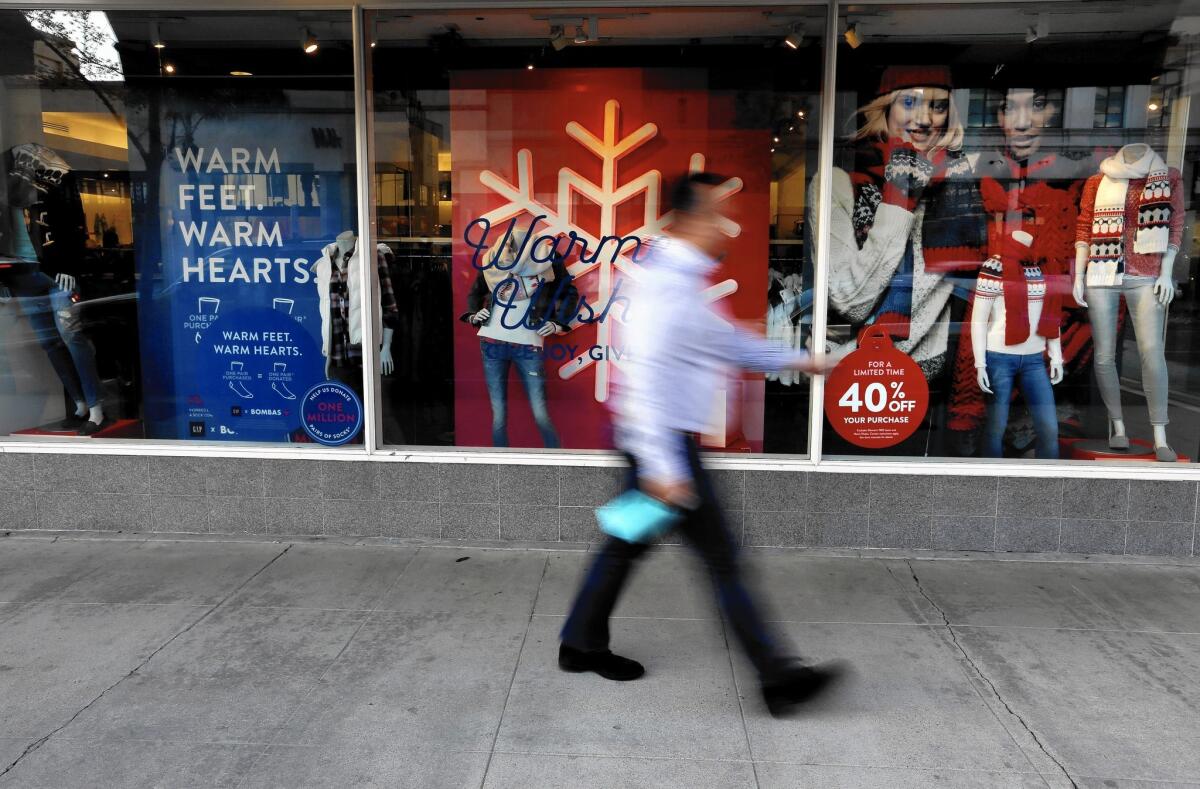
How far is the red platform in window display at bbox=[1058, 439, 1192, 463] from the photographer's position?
17.7 feet

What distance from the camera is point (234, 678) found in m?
3.69

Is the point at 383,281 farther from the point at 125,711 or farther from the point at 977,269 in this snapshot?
the point at 977,269

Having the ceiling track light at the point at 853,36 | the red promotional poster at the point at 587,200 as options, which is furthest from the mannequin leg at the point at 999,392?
the ceiling track light at the point at 853,36

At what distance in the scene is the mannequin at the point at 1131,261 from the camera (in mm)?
5320

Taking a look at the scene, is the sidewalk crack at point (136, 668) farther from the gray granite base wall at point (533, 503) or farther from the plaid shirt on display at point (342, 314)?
the plaid shirt on display at point (342, 314)

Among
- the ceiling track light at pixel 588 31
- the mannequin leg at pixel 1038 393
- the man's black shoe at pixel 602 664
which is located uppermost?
the ceiling track light at pixel 588 31

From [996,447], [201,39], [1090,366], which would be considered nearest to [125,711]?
[201,39]

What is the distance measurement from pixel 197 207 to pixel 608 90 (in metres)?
2.68

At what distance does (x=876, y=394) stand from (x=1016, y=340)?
95cm

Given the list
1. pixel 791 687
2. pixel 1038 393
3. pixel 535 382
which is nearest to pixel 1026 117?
pixel 1038 393

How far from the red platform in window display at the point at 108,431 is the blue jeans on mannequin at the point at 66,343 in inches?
8.3

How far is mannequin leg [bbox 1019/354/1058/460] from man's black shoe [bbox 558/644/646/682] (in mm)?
3234

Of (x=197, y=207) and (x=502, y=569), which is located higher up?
(x=197, y=207)

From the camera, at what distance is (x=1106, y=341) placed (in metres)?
5.48
